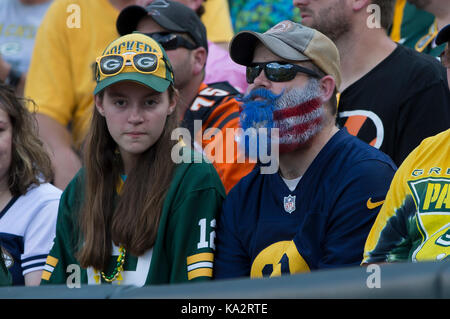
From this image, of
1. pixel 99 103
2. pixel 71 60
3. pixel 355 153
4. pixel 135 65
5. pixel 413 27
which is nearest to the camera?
pixel 355 153

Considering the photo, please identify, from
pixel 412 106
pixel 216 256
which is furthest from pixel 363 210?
pixel 412 106

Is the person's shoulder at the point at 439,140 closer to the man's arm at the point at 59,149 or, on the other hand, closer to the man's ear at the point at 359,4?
the man's ear at the point at 359,4

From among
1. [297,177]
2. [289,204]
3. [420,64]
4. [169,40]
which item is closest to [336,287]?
[289,204]

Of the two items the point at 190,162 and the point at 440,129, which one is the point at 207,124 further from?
the point at 440,129

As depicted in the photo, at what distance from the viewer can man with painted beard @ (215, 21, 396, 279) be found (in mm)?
3102

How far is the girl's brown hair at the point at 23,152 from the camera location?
160 inches

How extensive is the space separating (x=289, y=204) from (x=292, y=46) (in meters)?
0.73

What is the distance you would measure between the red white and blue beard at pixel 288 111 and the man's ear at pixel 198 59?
111cm

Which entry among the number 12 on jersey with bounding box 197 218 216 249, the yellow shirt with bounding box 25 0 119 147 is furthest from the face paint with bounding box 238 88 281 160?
the yellow shirt with bounding box 25 0 119 147

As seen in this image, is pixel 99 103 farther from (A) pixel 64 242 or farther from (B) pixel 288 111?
(B) pixel 288 111

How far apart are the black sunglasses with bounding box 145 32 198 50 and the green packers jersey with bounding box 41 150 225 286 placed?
3.62 feet

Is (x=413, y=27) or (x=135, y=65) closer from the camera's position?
(x=135, y=65)

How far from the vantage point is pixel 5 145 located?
4.05 metres

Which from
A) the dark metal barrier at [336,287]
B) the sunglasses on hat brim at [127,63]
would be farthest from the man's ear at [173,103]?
the dark metal barrier at [336,287]
